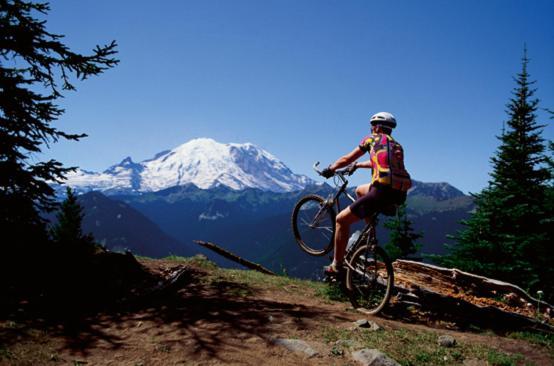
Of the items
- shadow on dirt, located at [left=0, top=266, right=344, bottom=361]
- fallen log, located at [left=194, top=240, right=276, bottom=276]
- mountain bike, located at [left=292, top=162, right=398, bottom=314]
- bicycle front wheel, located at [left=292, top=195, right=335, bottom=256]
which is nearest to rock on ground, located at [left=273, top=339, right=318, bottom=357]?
shadow on dirt, located at [left=0, top=266, right=344, bottom=361]

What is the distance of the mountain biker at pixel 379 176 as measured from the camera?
23.3ft

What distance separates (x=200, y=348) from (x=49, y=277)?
541 cm

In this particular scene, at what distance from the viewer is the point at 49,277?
A: 905 cm

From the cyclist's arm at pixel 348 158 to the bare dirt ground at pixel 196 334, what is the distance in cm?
312

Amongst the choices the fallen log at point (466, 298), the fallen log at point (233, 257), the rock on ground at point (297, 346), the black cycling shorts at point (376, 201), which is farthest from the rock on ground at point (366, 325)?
the fallen log at point (233, 257)

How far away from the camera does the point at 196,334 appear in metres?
6.32

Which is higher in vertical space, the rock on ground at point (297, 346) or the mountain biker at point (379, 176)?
the mountain biker at point (379, 176)

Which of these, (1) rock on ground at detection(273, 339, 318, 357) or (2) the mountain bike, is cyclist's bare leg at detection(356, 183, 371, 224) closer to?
(2) the mountain bike

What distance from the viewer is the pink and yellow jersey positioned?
7.05 m

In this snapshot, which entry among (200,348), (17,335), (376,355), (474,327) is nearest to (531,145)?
(474,327)

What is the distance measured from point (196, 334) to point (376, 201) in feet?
13.3

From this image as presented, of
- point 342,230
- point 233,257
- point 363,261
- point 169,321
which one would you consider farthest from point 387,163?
point 233,257

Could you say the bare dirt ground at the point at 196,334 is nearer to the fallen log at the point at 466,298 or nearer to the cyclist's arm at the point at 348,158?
the fallen log at the point at 466,298

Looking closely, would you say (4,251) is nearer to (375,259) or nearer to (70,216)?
(375,259)
